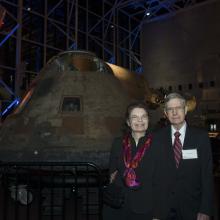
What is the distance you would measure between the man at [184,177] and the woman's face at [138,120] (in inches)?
7.0

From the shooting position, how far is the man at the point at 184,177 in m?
2.50

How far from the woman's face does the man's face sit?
0.75ft

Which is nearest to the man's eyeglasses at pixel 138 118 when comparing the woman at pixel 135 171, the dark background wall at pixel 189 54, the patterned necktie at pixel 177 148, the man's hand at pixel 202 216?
the woman at pixel 135 171

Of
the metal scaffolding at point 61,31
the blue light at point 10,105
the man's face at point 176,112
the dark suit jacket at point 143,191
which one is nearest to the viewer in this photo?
the dark suit jacket at point 143,191

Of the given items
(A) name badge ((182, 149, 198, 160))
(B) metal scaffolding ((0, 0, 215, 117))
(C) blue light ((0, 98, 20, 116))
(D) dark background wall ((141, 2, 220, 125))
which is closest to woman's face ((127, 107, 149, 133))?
(A) name badge ((182, 149, 198, 160))

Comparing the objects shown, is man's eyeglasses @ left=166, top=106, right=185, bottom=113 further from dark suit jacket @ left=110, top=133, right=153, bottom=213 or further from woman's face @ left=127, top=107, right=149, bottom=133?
dark suit jacket @ left=110, top=133, right=153, bottom=213

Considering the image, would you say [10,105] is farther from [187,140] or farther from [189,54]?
[187,140]

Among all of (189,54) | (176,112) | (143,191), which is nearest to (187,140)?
(176,112)

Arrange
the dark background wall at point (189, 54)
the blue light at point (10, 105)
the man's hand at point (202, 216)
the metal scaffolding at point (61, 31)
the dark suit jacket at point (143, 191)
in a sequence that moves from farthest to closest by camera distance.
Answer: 1. the metal scaffolding at point (61, 31)
2. the blue light at point (10, 105)
3. the dark background wall at point (189, 54)
4. the dark suit jacket at point (143, 191)
5. the man's hand at point (202, 216)

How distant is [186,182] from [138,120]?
692 mm

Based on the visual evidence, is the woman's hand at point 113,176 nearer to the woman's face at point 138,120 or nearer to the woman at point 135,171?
the woman at point 135,171

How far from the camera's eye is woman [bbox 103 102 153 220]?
2.58 m

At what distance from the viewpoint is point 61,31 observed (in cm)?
2044

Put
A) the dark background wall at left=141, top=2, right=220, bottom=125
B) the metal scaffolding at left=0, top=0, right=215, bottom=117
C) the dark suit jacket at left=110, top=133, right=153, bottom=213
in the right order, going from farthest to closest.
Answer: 1. the metal scaffolding at left=0, top=0, right=215, bottom=117
2. the dark background wall at left=141, top=2, right=220, bottom=125
3. the dark suit jacket at left=110, top=133, right=153, bottom=213
